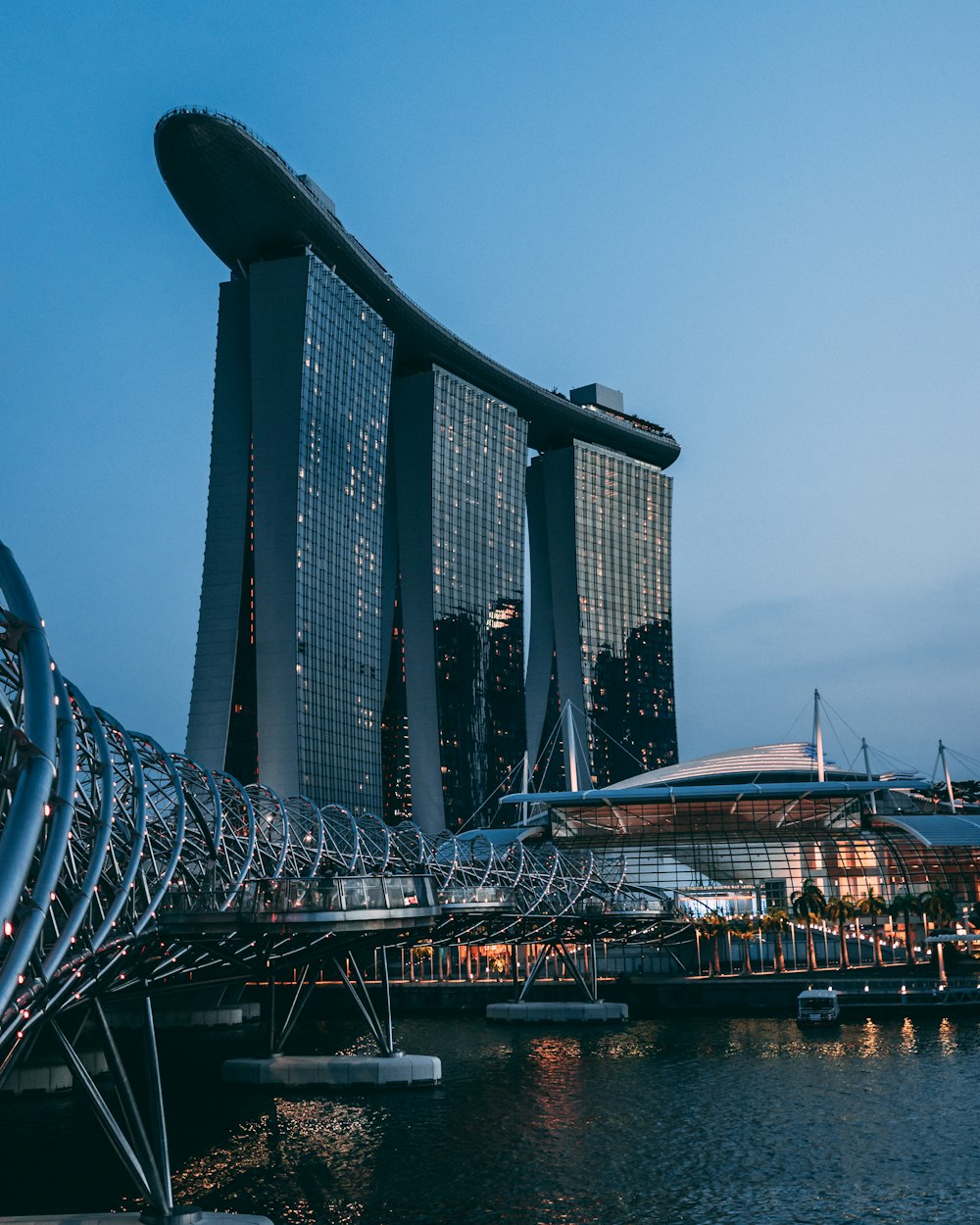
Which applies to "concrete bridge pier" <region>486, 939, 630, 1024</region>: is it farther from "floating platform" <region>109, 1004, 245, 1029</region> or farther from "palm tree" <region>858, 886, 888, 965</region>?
"palm tree" <region>858, 886, 888, 965</region>

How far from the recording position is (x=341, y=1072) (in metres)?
66.1

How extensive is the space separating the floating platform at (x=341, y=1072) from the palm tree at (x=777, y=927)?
198 feet

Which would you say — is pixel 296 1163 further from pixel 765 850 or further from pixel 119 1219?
pixel 765 850

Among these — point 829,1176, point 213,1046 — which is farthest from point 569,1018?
point 829,1176

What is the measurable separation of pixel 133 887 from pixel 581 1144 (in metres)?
20.9

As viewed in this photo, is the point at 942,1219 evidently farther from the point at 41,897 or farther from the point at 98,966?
the point at 41,897

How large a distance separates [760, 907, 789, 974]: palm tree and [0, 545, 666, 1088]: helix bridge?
29977 mm

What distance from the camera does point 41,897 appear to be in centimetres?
2408

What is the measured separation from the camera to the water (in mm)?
41438

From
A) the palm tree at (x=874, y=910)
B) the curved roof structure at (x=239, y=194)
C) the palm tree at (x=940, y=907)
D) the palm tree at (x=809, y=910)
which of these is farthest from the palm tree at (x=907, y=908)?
the curved roof structure at (x=239, y=194)

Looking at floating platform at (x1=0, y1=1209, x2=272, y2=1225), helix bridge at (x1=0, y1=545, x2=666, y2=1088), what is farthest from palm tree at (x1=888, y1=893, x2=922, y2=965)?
floating platform at (x1=0, y1=1209, x2=272, y2=1225)

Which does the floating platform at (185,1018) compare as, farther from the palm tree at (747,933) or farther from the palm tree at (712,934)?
the palm tree at (747,933)

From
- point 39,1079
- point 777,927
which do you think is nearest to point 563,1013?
point 777,927

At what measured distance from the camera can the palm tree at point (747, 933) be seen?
118062mm
